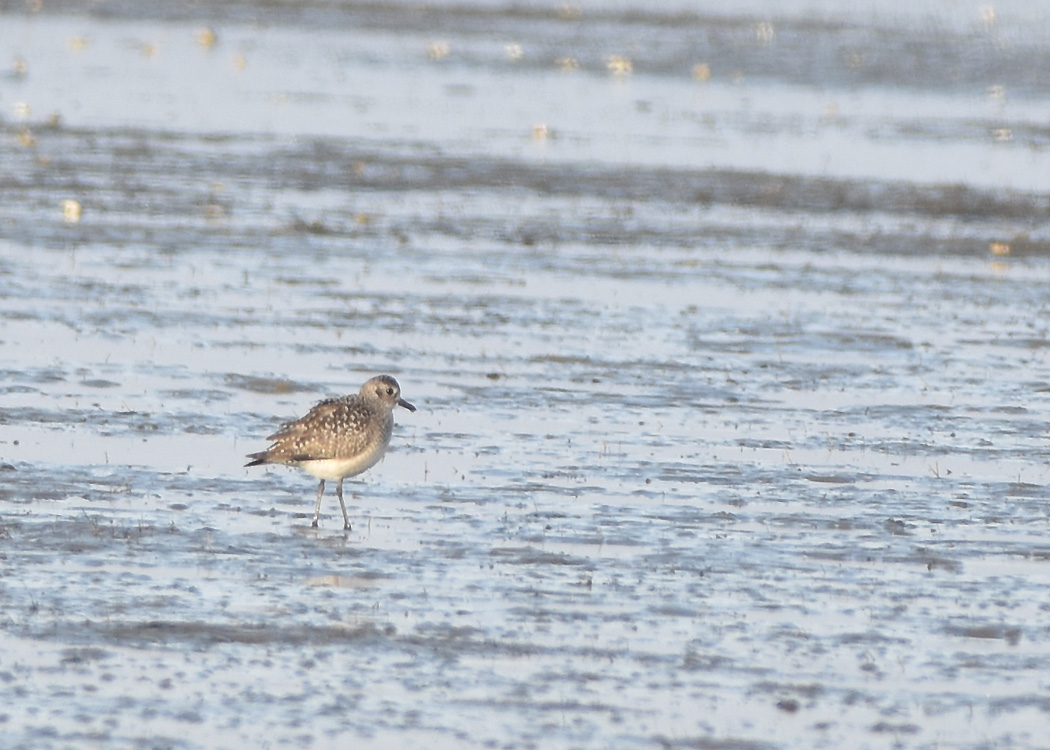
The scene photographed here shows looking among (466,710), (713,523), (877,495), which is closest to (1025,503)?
(877,495)

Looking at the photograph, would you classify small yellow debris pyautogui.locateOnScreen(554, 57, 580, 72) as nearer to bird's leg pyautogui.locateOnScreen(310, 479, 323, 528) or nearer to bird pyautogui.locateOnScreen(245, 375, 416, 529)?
bird pyautogui.locateOnScreen(245, 375, 416, 529)

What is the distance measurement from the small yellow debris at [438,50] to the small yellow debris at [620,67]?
13.7 feet

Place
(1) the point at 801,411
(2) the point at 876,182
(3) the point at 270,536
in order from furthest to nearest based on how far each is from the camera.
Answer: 1. (2) the point at 876,182
2. (1) the point at 801,411
3. (3) the point at 270,536

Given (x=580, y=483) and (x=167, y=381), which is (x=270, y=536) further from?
(x=167, y=381)

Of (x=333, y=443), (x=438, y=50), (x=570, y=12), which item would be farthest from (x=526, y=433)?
(x=570, y=12)

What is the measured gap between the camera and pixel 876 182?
32.7 m

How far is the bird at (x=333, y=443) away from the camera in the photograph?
42.6ft

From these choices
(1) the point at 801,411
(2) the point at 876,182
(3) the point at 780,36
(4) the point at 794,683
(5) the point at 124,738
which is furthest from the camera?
(3) the point at 780,36

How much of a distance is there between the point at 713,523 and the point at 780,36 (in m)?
48.6

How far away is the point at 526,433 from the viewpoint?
15.6m

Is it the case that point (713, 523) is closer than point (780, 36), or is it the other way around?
point (713, 523)

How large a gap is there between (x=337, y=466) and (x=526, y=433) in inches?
113

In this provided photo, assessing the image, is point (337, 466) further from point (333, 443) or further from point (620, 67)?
point (620, 67)

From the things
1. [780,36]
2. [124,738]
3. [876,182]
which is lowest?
[124,738]
